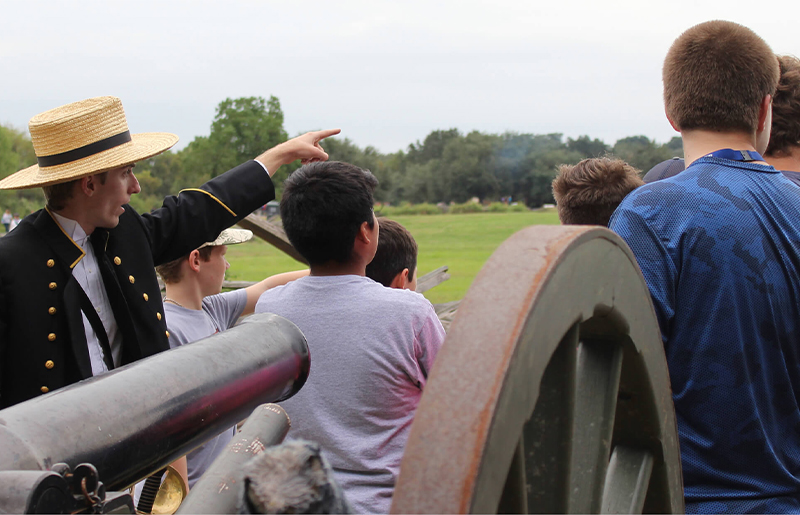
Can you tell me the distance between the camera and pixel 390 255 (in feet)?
9.06

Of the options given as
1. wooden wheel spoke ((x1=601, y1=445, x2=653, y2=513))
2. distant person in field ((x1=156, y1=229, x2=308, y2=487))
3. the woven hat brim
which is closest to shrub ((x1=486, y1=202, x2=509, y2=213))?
distant person in field ((x1=156, y1=229, x2=308, y2=487))

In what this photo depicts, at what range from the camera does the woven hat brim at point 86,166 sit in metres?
2.26

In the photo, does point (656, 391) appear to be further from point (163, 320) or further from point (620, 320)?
point (163, 320)

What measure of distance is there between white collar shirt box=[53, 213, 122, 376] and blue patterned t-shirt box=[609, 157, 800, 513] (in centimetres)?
165

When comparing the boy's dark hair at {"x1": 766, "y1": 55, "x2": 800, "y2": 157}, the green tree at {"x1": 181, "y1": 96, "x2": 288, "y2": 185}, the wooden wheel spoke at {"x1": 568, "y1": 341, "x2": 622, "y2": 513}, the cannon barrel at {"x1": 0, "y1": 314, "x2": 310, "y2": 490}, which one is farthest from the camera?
the green tree at {"x1": 181, "y1": 96, "x2": 288, "y2": 185}

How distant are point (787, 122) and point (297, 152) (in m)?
1.76

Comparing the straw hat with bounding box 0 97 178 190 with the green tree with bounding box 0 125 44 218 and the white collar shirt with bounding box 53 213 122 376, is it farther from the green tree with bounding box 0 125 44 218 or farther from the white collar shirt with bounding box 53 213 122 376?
the green tree with bounding box 0 125 44 218

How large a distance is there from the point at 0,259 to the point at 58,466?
1508 millimetres

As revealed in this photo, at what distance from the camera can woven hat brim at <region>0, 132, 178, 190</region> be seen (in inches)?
89.0

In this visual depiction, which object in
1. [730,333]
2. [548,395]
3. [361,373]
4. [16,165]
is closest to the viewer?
[548,395]

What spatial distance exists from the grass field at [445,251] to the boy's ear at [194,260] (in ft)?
38.8

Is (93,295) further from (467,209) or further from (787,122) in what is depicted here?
(467,209)

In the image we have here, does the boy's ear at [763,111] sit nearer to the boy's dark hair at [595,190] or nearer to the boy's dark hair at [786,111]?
the boy's dark hair at [786,111]

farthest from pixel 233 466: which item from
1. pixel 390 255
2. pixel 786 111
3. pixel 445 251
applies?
pixel 445 251
